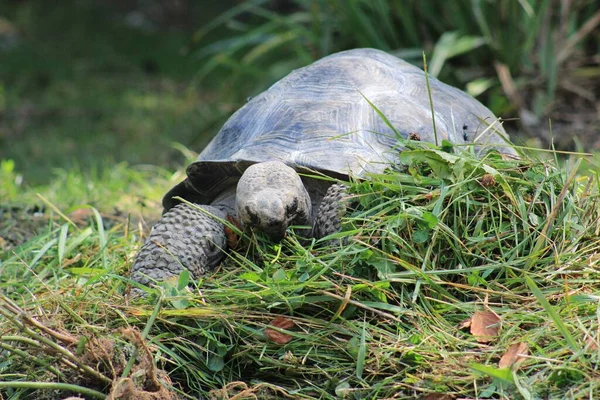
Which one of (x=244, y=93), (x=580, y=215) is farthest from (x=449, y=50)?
(x=580, y=215)

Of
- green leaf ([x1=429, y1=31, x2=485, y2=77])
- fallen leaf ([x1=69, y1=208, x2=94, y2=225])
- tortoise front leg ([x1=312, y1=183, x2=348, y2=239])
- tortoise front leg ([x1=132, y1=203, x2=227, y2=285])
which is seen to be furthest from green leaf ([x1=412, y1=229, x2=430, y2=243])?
green leaf ([x1=429, y1=31, x2=485, y2=77])

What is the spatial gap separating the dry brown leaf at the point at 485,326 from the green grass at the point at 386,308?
16 mm

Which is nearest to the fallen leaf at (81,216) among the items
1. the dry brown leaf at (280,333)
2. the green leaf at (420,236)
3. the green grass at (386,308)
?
the green grass at (386,308)

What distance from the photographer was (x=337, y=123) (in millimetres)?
2682

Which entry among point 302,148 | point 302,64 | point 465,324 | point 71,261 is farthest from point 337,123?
point 302,64

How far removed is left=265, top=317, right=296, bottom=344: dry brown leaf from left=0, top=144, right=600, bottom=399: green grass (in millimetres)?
11

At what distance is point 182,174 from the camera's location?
4.27 meters

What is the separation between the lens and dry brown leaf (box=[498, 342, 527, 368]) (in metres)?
1.83

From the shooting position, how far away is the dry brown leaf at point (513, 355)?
183 cm

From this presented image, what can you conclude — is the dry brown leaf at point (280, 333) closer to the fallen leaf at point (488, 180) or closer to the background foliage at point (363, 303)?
the background foliage at point (363, 303)

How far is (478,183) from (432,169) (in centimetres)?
14

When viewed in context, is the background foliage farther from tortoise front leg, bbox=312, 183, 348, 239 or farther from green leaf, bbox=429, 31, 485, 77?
green leaf, bbox=429, 31, 485, 77

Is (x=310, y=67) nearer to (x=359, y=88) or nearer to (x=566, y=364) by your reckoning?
(x=359, y=88)

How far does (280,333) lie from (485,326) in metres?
0.54
